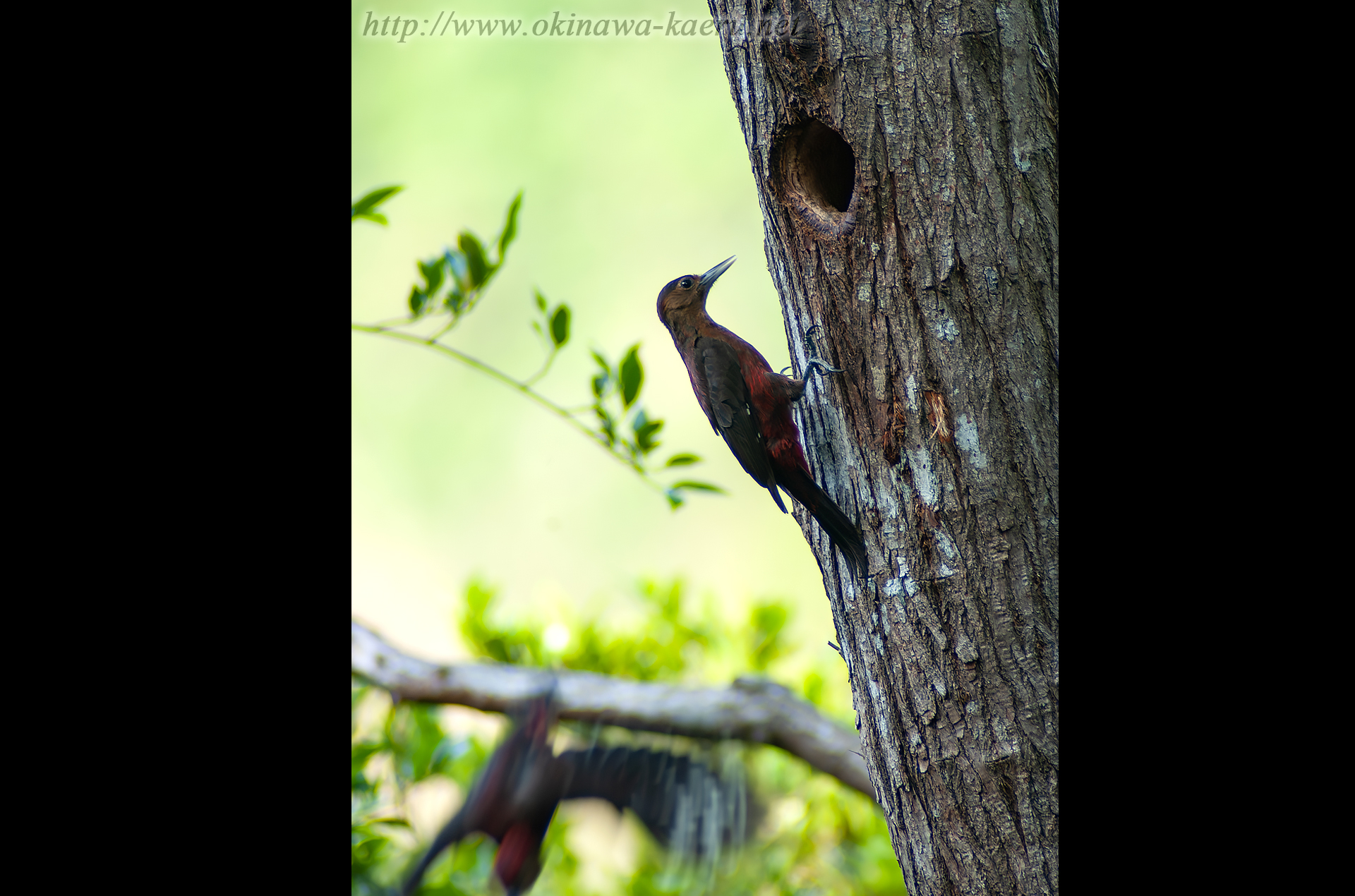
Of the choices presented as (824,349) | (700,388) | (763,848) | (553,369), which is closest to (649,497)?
(553,369)

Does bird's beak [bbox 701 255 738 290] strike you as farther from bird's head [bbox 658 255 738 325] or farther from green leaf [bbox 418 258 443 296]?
green leaf [bbox 418 258 443 296]

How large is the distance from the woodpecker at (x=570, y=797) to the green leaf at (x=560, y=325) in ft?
4.22

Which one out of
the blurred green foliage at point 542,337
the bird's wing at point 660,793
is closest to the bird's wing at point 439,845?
the bird's wing at point 660,793

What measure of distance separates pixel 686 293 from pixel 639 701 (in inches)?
57.8

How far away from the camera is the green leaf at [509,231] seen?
75.4 inches

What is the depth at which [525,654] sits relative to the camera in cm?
387

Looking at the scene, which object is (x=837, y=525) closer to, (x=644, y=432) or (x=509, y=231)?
(x=644, y=432)

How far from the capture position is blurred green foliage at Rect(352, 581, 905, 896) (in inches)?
115

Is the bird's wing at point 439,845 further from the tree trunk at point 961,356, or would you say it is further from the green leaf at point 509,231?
the green leaf at point 509,231

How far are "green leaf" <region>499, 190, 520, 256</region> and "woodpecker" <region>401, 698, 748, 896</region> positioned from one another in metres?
1.47

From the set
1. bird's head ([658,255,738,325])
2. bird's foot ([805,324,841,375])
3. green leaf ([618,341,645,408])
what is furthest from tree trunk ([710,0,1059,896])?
bird's head ([658,255,738,325])

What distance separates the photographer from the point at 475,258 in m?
2.01

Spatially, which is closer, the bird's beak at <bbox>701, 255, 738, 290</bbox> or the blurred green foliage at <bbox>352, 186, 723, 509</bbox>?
the blurred green foliage at <bbox>352, 186, 723, 509</bbox>

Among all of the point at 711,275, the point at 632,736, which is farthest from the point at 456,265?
the point at 632,736
